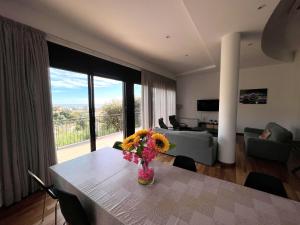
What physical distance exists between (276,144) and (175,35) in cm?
323

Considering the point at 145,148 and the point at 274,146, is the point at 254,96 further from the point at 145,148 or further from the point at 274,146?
the point at 145,148

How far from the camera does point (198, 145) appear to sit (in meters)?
3.02

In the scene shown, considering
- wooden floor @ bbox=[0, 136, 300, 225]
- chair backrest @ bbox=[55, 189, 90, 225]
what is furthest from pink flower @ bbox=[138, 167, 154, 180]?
wooden floor @ bbox=[0, 136, 300, 225]

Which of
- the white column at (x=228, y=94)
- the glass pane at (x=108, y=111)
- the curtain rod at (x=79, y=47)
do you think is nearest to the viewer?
the curtain rod at (x=79, y=47)

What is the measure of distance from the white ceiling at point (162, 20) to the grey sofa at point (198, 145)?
2104 mm

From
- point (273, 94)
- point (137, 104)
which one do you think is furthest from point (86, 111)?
point (273, 94)

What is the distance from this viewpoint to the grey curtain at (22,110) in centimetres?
187

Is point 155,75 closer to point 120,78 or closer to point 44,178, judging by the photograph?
point 120,78

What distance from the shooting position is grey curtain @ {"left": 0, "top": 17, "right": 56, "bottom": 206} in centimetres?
187

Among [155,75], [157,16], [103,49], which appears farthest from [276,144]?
[103,49]

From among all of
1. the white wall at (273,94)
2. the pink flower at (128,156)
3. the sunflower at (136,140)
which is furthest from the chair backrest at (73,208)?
the white wall at (273,94)

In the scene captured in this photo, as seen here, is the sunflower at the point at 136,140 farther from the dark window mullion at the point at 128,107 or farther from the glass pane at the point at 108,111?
the dark window mullion at the point at 128,107

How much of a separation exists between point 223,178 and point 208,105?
4.20 meters

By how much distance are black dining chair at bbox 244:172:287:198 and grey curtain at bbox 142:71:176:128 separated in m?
3.57
